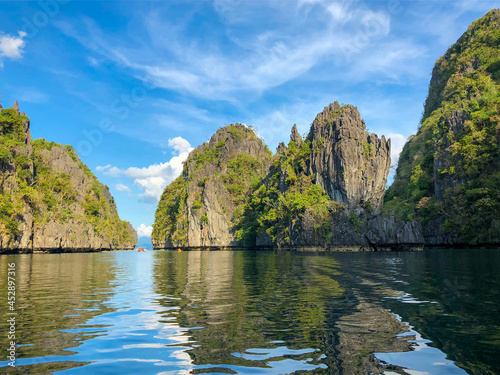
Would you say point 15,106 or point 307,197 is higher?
point 15,106

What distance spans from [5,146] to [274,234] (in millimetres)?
70367

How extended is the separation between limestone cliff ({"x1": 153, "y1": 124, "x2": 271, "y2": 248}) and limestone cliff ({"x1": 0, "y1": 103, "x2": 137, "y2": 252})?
103 feet

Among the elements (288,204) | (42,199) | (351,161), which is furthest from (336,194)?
(42,199)

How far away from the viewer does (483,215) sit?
5522 centimetres

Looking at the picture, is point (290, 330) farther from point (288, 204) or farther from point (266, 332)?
point (288, 204)

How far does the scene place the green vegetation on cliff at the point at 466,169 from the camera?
2207 inches

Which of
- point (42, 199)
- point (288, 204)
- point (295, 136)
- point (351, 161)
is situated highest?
point (295, 136)

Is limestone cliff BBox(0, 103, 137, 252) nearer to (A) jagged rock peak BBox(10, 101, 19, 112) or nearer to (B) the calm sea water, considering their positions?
(A) jagged rock peak BBox(10, 101, 19, 112)

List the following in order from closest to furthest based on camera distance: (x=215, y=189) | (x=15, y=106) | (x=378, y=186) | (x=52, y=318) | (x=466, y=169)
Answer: (x=52, y=318) < (x=466, y=169) < (x=378, y=186) < (x=15, y=106) < (x=215, y=189)

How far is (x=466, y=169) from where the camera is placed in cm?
6131

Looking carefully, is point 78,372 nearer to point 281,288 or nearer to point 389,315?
point 389,315

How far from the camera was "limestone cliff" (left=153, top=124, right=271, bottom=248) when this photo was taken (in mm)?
131125

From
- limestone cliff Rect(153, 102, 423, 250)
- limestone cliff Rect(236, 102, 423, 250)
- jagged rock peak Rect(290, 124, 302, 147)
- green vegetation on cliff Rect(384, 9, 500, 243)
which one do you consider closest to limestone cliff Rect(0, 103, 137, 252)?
limestone cliff Rect(153, 102, 423, 250)

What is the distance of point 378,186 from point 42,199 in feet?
302
